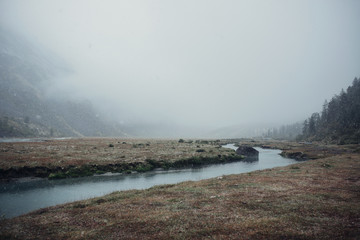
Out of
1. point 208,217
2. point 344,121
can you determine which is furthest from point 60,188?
point 344,121

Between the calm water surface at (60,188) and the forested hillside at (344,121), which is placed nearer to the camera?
the calm water surface at (60,188)

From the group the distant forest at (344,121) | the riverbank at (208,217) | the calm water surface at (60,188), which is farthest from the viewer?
the distant forest at (344,121)

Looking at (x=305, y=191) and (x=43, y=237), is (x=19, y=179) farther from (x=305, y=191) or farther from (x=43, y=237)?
(x=305, y=191)

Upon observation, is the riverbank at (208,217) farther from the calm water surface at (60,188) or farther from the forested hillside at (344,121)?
the forested hillside at (344,121)

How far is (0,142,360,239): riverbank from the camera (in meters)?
11.2

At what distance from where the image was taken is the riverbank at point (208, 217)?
11.2 m

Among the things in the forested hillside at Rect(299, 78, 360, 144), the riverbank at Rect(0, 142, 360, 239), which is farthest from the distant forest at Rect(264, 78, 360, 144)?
the riverbank at Rect(0, 142, 360, 239)

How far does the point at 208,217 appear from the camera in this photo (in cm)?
1374

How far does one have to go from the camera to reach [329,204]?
52.2ft

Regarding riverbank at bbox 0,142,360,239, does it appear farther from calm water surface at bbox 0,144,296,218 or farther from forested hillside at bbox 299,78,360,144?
forested hillside at bbox 299,78,360,144

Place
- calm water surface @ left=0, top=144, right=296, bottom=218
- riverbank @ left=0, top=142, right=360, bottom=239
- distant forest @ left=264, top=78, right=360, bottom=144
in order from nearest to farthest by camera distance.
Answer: riverbank @ left=0, top=142, right=360, bottom=239 → calm water surface @ left=0, top=144, right=296, bottom=218 → distant forest @ left=264, top=78, right=360, bottom=144

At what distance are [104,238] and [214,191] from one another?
14053mm

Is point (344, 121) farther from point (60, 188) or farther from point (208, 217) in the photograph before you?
point (60, 188)

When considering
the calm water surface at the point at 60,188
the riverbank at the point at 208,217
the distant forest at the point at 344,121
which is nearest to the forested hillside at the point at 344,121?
the distant forest at the point at 344,121
